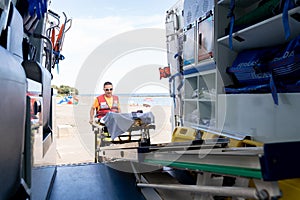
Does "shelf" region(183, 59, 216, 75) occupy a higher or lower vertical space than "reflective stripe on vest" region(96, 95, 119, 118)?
higher

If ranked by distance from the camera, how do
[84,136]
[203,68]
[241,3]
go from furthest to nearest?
[84,136] < [203,68] < [241,3]

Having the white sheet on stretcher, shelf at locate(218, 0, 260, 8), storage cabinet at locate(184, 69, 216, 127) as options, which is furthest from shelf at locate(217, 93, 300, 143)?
the white sheet on stretcher

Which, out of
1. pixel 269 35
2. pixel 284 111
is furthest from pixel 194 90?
pixel 284 111

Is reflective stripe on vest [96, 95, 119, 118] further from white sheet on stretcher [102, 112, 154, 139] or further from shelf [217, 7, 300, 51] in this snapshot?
shelf [217, 7, 300, 51]

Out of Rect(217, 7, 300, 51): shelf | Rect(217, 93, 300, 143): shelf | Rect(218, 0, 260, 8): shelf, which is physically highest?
Rect(218, 0, 260, 8): shelf

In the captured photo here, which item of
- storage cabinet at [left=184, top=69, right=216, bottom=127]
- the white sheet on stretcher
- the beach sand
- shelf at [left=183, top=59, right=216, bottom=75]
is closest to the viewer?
shelf at [left=183, top=59, right=216, bottom=75]

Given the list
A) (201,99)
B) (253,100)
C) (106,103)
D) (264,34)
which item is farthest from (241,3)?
(106,103)

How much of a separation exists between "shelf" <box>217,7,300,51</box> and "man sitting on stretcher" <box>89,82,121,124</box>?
7.29ft

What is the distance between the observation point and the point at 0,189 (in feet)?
2.10

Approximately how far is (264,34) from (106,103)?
2677mm

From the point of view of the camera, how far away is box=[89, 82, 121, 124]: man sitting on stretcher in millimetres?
3768

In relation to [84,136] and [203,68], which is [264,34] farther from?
[84,136]

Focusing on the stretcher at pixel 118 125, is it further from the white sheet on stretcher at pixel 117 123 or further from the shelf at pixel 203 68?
the shelf at pixel 203 68

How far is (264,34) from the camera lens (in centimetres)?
169
